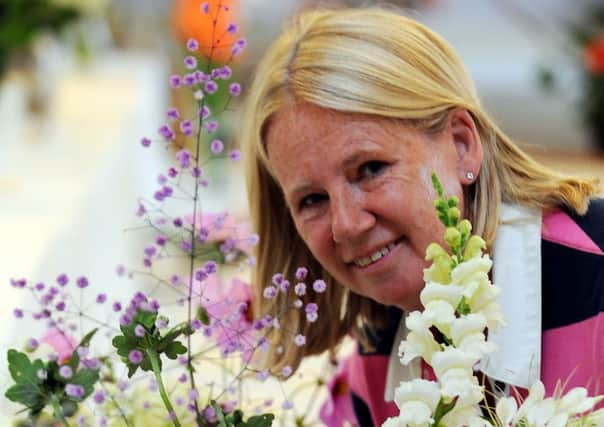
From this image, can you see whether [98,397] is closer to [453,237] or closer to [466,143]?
[453,237]

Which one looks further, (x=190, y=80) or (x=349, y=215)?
(x=349, y=215)

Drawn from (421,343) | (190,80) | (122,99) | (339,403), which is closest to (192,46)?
(190,80)

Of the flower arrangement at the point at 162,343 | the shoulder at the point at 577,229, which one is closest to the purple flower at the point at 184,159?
the flower arrangement at the point at 162,343

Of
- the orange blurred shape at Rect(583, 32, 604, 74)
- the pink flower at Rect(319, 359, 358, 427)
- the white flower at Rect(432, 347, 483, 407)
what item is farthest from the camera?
the orange blurred shape at Rect(583, 32, 604, 74)

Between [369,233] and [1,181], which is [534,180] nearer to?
[369,233]

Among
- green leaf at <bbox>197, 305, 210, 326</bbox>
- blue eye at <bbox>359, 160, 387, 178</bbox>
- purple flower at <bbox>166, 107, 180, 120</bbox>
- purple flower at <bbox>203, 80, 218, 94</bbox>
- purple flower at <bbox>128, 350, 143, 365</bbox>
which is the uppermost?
purple flower at <bbox>203, 80, 218, 94</bbox>

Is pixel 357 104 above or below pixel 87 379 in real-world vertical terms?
above

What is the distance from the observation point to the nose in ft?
3.14

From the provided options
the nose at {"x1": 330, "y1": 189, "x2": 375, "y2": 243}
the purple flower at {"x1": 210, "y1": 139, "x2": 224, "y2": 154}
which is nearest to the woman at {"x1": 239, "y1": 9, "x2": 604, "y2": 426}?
the nose at {"x1": 330, "y1": 189, "x2": 375, "y2": 243}

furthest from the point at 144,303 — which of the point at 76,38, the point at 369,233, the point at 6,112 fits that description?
the point at 76,38

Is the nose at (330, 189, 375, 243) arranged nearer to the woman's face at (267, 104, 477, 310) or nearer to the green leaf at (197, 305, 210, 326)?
the woman's face at (267, 104, 477, 310)

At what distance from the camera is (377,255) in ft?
3.24

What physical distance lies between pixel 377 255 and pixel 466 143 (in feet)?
0.42

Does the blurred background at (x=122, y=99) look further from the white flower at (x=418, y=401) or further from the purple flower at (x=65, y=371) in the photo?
the white flower at (x=418, y=401)
